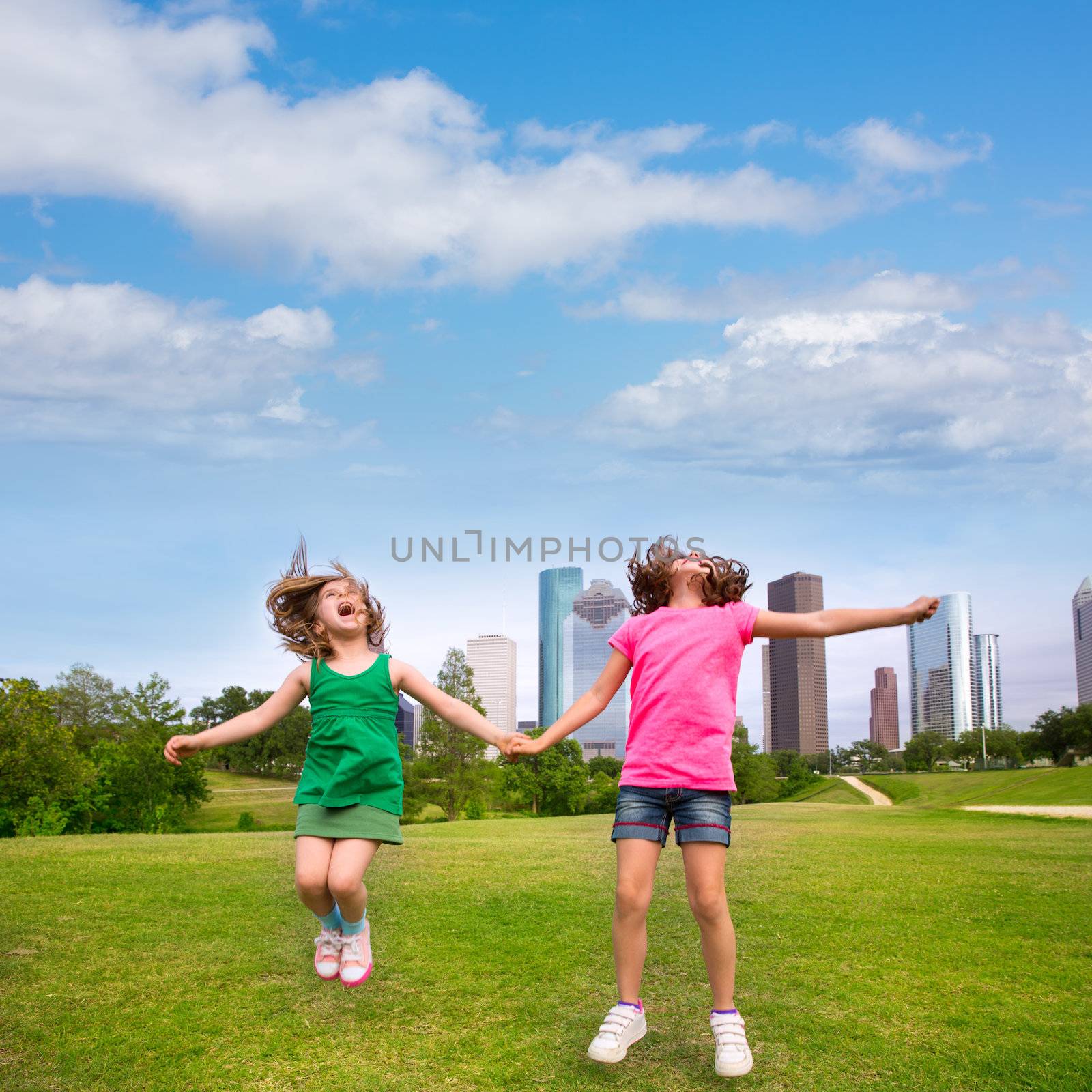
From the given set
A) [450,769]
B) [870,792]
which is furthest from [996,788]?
[450,769]

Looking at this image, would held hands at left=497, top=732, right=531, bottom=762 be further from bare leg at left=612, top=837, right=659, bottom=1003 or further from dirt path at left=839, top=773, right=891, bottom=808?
dirt path at left=839, top=773, right=891, bottom=808

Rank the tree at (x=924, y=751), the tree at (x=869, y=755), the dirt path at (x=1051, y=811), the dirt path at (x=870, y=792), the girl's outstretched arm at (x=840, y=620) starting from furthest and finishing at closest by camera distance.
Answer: the tree at (x=869, y=755) → the tree at (x=924, y=751) → the dirt path at (x=870, y=792) → the dirt path at (x=1051, y=811) → the girl's outstretched arm at (x=840, y=620)

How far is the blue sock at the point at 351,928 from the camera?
5.23 metres

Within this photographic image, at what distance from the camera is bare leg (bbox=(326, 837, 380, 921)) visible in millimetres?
4902

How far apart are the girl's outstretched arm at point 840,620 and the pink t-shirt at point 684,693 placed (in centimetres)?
10

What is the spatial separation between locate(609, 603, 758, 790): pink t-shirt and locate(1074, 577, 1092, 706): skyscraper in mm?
160647

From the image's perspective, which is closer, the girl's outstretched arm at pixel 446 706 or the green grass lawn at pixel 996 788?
the girl's outstretched arm at pixel 446 706

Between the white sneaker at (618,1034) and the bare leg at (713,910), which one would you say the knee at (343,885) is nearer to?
the white sneaker at (618,1034)

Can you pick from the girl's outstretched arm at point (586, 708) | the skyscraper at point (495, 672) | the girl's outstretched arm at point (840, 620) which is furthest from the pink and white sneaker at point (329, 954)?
the skyscraper at point (495, 672)

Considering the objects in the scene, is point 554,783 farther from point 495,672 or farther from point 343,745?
point 343,745

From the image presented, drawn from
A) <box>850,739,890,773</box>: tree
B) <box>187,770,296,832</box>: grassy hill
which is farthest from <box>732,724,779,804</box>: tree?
<box>850,739,890,773</box>: tree

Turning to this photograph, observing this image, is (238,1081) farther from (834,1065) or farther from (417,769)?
(417,769)

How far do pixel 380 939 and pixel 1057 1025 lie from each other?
4.32 metres

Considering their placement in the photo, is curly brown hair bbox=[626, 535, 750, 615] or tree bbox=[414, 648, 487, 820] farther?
tree bbox=[414, 648, 487, 820]
